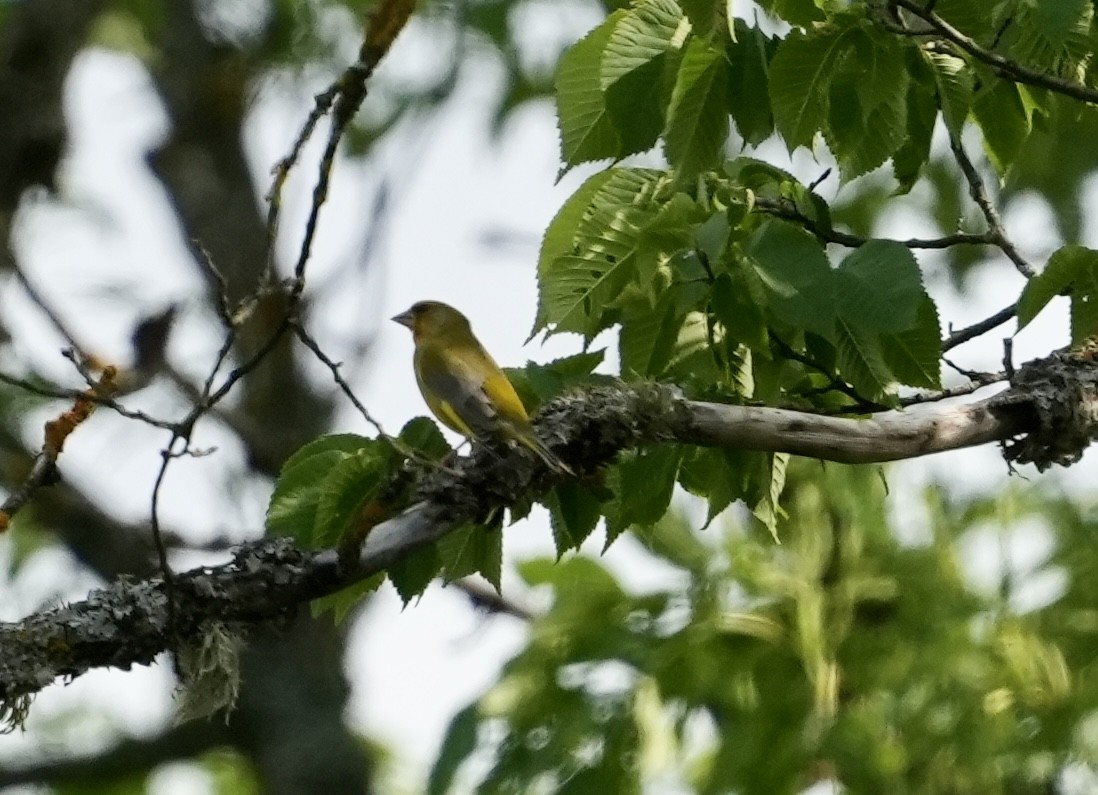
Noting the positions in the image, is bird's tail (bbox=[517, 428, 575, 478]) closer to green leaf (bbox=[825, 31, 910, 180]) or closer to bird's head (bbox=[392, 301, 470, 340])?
green leaf (bbox=[825, 31, 910, 180])

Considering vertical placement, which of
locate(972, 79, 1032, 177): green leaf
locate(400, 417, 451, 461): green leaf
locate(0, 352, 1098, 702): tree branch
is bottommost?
locate(0, 352, 1098, 702): tree branch

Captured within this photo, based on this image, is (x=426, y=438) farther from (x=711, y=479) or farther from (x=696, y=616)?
(x=696, y=616)

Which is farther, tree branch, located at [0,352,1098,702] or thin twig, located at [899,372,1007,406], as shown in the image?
thin twig, located at [899,372,1007,406]

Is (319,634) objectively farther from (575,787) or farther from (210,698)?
(210,698)

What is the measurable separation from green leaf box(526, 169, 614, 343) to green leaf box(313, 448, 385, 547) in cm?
49

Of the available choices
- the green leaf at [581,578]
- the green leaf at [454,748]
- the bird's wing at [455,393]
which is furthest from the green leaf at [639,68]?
the green leaf at [581,578]

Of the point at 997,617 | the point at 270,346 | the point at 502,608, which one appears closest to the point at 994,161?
the point at 270,346

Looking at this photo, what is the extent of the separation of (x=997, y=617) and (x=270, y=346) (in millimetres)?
4798

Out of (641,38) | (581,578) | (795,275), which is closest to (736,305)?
(795,275)

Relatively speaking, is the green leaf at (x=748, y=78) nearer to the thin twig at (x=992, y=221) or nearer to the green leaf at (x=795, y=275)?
the green leaf at (x=795, y=275)

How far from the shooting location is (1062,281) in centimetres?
291

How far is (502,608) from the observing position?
7773mm

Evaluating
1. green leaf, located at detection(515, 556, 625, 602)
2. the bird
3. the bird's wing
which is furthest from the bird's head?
green leaf, located at detection(515, 556, 625, 602)

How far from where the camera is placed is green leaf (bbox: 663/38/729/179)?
2.99 meters
